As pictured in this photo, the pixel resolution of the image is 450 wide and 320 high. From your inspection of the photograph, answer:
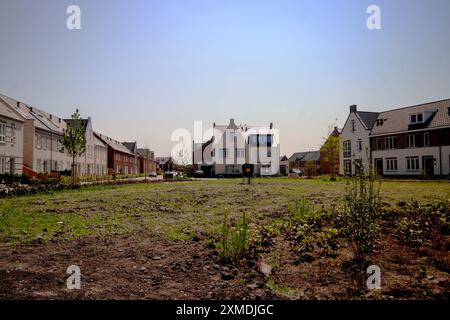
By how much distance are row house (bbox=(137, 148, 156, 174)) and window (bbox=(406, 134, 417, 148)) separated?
65.8 metres

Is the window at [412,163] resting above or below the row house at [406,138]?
below

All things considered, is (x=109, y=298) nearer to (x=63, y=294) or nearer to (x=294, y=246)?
(x=63, y=294)

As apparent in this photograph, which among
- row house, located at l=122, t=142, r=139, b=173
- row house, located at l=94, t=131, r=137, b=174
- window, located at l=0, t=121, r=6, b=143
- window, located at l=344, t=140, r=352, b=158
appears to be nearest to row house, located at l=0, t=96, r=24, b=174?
window, located at l=0, t=121, r=6, b=143

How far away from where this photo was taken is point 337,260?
16.7 ft

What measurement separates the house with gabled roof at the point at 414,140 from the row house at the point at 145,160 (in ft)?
203

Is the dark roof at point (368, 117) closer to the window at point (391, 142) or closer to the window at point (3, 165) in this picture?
the window at point (391, 142)

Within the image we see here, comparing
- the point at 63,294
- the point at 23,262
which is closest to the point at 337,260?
the point at 63,294

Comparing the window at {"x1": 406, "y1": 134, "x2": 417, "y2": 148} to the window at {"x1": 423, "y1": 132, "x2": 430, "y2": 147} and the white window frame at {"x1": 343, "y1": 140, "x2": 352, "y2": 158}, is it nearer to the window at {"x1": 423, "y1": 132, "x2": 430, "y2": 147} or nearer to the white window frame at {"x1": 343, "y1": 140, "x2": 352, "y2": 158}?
the window at {"x1": 423, "y1": 132, "x2": 430, "y2": 147}

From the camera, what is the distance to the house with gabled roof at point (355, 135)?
46.0m

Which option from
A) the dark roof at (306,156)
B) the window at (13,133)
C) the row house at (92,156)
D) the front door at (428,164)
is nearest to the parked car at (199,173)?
the row house at (92,156)

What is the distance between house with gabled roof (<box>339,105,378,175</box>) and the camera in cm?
4600

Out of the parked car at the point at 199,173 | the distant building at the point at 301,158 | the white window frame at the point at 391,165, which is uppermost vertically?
the distant building at the point at 301,158

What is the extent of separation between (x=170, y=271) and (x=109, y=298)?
1104mm
